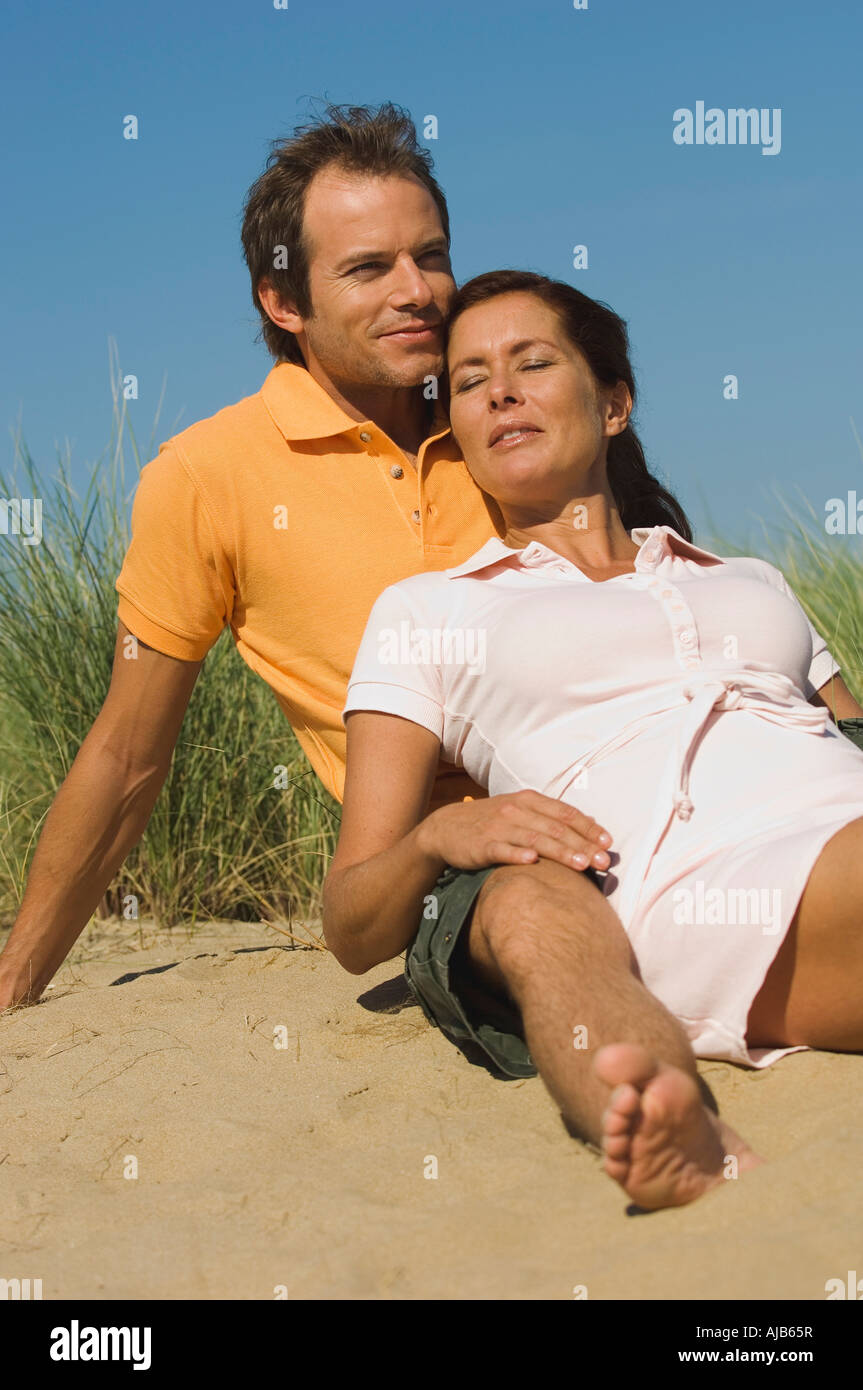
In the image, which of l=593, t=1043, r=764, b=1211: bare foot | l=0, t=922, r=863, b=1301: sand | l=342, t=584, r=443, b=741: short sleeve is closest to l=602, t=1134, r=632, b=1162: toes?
l=593, t=1043, r=764, b=1211: bare foot

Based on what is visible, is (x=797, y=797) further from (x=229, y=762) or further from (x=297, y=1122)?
(x=229, y=762)

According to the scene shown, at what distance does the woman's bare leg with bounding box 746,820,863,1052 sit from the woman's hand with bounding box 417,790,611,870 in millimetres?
332

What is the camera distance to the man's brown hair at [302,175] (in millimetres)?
3357

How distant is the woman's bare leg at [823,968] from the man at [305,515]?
1002 mm

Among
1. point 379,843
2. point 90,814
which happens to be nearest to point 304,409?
point 90,814

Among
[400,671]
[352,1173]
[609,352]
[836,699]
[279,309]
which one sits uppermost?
[279,309]

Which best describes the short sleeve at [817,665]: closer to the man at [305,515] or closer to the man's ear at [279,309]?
the man at [305,515]

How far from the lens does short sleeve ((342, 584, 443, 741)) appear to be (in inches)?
99.4

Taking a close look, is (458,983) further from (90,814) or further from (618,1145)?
(90,814)

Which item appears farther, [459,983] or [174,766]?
[174,766]

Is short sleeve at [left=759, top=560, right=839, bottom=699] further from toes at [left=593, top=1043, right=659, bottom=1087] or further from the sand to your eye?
toes at [left=593, top=1043, right=659, bottom=1087]

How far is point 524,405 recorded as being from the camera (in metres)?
2.91

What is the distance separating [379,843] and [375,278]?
1546 millimetres

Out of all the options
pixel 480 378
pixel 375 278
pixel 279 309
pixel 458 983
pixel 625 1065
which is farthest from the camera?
pixel 279 309
